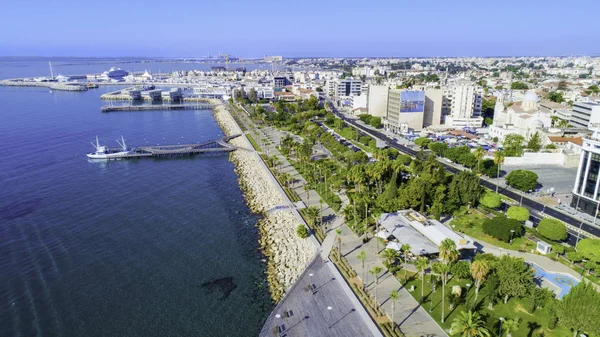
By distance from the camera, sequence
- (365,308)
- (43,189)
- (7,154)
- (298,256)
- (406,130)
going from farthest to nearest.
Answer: (406,130)
(7,154)
(43,189)
(298,256)
(365,308)

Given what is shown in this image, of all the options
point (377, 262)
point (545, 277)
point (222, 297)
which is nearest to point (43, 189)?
point (222, 297)

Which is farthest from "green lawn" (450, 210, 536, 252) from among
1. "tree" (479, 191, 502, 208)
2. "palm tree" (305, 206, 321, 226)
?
"palm tree" (305, 206, 321, 226)

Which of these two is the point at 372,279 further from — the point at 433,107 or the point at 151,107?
the point at 151,107

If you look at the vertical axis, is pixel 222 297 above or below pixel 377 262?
below

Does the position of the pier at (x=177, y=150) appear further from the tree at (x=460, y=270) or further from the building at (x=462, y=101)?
the tree at (x=460, y=270)

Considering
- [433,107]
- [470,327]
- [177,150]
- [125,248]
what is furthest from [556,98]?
[125,248]

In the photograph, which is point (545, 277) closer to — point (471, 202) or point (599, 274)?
point (599, 274)
